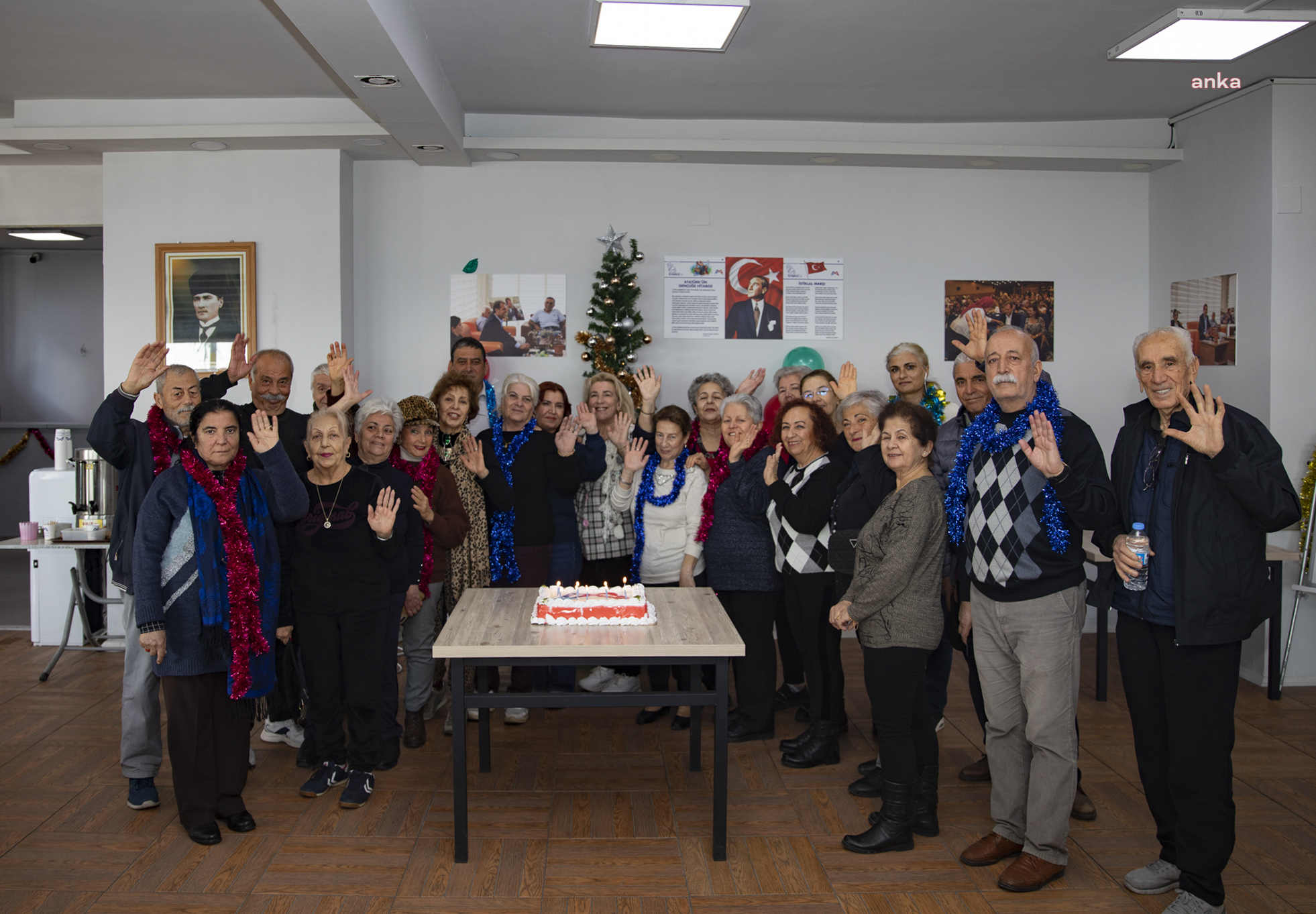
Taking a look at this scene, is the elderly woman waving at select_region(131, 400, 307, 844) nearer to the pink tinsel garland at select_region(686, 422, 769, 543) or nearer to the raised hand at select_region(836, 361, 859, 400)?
the pink tinsel garland at select_region(686, 422, 769, 543)

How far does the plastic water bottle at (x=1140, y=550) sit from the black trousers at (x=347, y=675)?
2.66 meters

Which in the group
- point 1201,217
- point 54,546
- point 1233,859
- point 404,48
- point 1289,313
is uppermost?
point 404,48

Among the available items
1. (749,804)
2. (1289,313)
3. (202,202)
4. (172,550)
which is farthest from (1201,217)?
(202,202)

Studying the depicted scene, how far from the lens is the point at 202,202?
591 cm

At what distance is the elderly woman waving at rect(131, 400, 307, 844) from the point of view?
10.3 ft

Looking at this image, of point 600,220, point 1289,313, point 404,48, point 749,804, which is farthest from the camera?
point 600,220

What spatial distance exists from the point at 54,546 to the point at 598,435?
3.69 meters

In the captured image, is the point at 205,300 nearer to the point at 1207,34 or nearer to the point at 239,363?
the point at 239,363

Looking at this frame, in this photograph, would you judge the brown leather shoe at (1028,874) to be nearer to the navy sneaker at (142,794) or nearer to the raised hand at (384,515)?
the raised hand at (384,515)

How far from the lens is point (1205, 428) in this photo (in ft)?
8.20

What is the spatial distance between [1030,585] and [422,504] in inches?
94.0

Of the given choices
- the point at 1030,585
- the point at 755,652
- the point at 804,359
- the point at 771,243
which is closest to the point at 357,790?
the point at 755,652

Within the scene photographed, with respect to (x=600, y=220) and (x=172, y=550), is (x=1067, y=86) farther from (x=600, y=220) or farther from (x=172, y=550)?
(x=172, y=550)

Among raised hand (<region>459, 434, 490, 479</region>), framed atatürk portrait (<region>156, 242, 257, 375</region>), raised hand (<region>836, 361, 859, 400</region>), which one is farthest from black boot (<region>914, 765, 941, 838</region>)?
framed atatürk portrait (<region>156, 242, 257, 375</region>)
